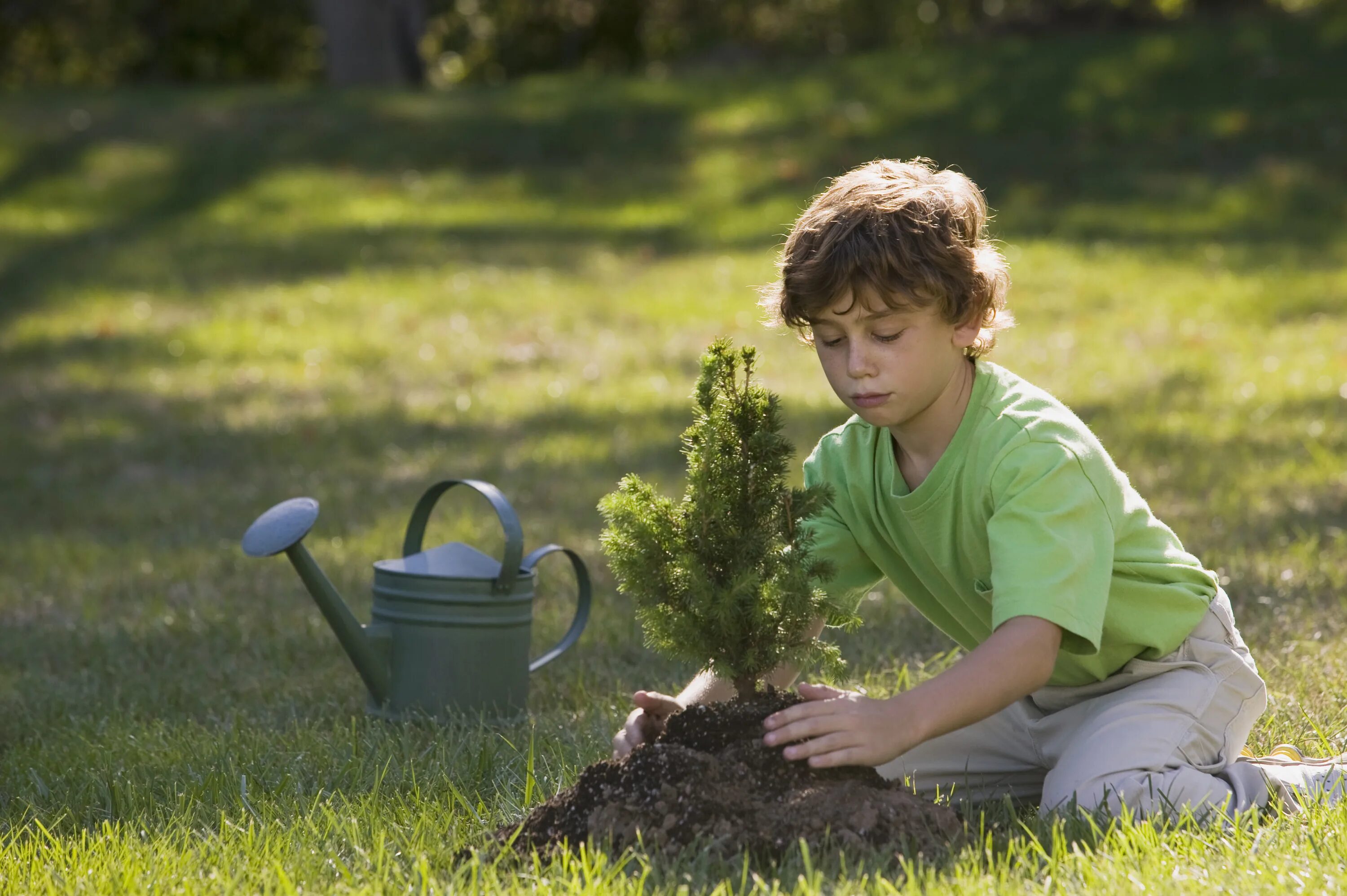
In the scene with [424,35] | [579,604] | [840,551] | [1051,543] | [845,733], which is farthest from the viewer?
[424,35]

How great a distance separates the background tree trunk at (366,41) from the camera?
2078cm

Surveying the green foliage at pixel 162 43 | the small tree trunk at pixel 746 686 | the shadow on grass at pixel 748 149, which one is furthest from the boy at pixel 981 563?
the green foliage at pixel 162 43

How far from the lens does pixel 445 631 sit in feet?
12.0

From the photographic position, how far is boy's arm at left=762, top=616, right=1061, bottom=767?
2.53 meters

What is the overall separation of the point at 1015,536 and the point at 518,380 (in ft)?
21.2

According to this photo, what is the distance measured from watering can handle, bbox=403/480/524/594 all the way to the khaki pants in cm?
98

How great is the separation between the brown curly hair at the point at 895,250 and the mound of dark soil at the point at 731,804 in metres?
0.75

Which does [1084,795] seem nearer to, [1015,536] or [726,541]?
[1015,536]

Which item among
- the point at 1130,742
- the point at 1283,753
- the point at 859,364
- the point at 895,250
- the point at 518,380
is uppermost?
the point at 895,250

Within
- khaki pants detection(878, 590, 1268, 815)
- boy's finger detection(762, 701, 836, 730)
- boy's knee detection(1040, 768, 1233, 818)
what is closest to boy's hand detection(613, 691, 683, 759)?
boy's finger detection(762, 701, 836, 730)

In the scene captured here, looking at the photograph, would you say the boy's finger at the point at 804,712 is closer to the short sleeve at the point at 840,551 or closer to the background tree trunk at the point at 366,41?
the short sleeve at the point at 840,551

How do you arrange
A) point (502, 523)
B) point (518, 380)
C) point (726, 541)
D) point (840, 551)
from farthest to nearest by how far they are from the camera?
point (518, 380) < point (502, 523) < point (840, 551) < point (726, 541)

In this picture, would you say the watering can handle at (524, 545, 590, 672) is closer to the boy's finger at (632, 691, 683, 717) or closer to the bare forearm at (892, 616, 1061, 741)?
the boy's finger at (632, 691, 683, 717)

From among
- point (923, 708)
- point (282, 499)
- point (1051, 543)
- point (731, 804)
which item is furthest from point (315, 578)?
point (282, 499)
